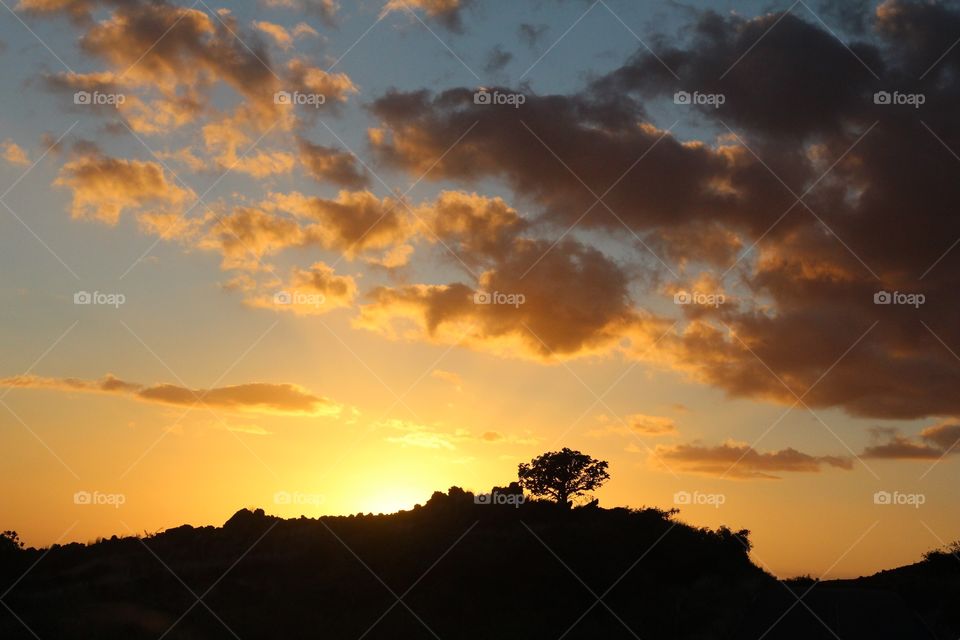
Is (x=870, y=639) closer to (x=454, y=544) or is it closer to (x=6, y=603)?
(x=454, y=544)

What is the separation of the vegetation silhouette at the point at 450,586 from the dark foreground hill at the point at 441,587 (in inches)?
5.2

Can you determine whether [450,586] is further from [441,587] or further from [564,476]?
[564,476]

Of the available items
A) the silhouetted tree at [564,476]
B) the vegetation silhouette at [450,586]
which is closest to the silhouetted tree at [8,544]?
the vegetation silhouette at [450,586]

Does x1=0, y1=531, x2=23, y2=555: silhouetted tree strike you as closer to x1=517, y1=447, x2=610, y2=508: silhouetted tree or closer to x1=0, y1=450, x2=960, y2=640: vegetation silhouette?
x1=0, y1=450, x2=960, y2=640: vegetation silhouette

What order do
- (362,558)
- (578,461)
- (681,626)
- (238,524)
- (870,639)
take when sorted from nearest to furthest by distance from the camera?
(870,639) → (681,626) → (362,558) → (238,524) → (578,461)

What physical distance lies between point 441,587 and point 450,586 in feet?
1.29

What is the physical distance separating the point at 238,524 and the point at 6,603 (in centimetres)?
2057

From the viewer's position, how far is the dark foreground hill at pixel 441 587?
3184 centimetres

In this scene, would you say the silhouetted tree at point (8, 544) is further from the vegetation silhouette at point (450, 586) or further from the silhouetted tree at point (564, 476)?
the silhouetted tree at point (564, 476)

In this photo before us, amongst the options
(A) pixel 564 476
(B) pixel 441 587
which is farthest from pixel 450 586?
(A) pixel 564 476

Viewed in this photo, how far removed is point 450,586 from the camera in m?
38.3

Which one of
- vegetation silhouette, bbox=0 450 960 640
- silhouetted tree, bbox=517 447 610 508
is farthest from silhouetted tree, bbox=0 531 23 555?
silhouetted tree, bbox=517 447 610 508

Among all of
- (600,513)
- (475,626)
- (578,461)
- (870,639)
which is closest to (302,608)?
(475,626)

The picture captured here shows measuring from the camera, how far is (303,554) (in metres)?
46.1
